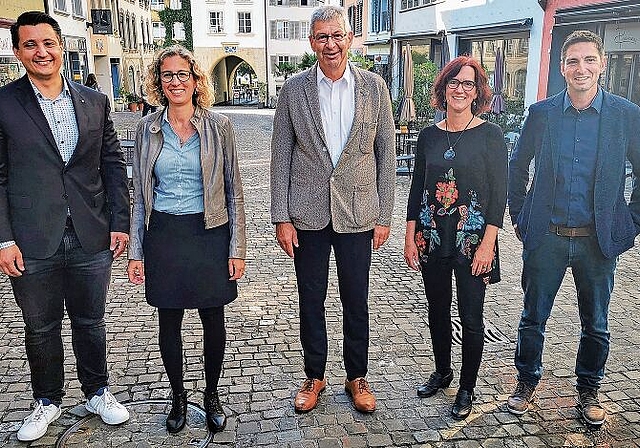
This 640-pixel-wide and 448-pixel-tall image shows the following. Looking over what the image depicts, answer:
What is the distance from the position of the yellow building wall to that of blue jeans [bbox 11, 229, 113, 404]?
1180cm

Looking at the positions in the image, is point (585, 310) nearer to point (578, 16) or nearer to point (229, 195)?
point (229, 195)

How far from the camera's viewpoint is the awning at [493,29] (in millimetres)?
15133

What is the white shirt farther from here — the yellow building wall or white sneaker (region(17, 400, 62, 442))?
the yellow building wall

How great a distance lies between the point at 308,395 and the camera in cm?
371

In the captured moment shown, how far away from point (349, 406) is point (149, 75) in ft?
7.35

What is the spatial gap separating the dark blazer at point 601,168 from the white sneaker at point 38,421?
287cm

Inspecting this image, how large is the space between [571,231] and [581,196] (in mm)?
196

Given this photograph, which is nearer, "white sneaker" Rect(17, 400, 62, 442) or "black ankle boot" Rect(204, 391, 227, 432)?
"white sneaker" Rect(17, 400, 62, 442)

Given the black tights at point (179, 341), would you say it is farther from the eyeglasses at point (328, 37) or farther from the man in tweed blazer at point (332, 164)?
the eyeglasses at point (328, 37)

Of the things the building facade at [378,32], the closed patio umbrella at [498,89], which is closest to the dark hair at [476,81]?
the closed patio umbrella at [498,89]

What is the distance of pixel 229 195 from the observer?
3330 millimetres

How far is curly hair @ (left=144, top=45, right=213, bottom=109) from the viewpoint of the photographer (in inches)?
124

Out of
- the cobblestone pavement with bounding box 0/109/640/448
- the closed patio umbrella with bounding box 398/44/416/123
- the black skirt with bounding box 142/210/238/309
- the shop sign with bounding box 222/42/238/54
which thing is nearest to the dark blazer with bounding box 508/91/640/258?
the cobblestone pavement with bounding box 0/109/640/448

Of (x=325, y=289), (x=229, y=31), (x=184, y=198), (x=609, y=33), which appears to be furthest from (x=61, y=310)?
(x=229, y=31)
